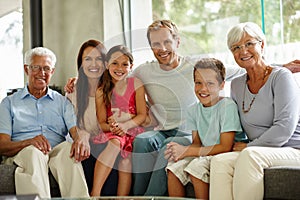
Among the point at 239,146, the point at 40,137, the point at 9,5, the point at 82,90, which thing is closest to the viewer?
the point at 239,146

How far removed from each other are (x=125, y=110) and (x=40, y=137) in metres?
0.48

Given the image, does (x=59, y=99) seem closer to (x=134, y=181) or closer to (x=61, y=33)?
(x=134, y=181)

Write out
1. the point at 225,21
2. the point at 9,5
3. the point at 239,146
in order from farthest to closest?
the point at 9,5
the point at 225,21
the point at 239,146

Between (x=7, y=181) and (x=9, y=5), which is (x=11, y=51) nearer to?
(x=9, y=5)

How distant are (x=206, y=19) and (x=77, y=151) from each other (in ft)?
5.90

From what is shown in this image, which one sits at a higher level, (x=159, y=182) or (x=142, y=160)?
(x=142, y=160)

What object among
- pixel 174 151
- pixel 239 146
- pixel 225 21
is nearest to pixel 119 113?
pixel 174 151

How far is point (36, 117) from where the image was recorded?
→ 120 inches

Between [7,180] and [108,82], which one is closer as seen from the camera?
[7,180]

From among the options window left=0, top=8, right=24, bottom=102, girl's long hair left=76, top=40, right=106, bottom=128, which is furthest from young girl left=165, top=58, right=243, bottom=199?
window left=0, top=8, right=24, bottom=102

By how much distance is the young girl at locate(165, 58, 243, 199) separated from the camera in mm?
2627

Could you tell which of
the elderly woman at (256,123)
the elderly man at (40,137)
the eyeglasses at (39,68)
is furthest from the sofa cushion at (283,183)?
the eyeglasses at (39,68)

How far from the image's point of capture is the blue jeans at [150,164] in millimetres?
2721

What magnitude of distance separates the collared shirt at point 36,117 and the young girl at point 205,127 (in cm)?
68
